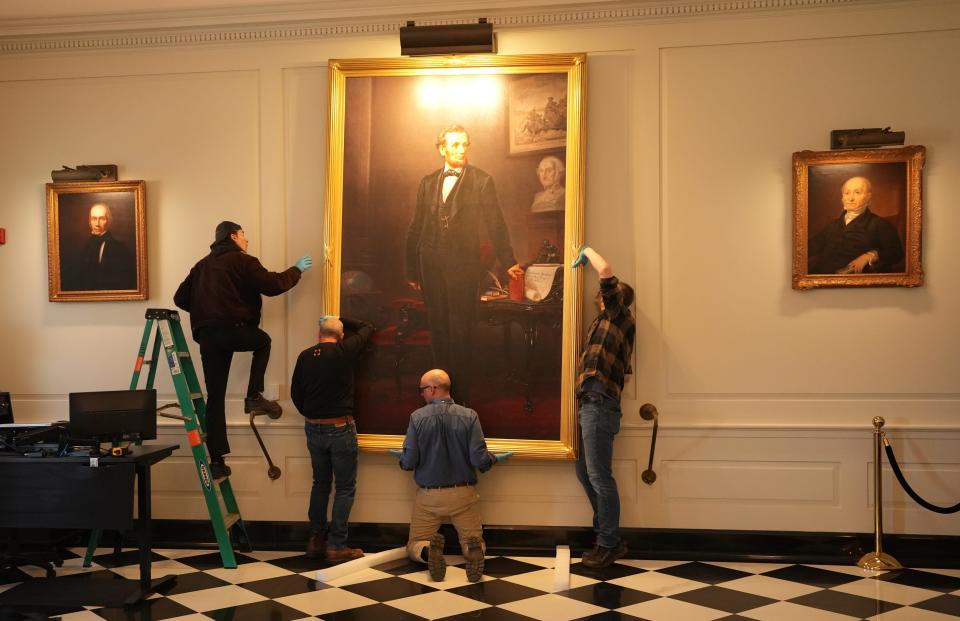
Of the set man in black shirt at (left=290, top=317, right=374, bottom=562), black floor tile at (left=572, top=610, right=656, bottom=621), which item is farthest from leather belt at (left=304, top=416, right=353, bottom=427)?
black floor tile at (left=572, top=610, right=656, bottom=621)

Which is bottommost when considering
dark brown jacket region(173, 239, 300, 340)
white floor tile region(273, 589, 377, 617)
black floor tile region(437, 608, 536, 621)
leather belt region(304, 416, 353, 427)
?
white floor tile region(273, 589, 377, 617)

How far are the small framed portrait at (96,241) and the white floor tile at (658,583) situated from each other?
4.01 meters

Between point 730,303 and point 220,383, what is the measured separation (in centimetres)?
357

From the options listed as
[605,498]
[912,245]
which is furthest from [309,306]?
[912,245]

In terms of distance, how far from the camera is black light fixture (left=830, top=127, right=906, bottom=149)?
5.56m

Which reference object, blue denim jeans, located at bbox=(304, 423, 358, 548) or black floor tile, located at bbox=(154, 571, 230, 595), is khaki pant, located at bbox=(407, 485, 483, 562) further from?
black floor tile, located at bbox=(154, 571, 230, 595)

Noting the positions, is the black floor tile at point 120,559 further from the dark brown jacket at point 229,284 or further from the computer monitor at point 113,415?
the dark brown jacket at point 229,284

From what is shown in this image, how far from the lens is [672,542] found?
579cm

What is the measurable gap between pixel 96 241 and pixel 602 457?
4.05 meters

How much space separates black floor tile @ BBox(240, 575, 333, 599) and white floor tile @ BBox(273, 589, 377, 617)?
72mm

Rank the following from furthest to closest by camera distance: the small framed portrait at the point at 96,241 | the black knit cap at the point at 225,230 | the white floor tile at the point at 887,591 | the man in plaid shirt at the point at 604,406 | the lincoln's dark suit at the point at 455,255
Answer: the small framed portrait at the point at 96,241 < the lincoln's dark suit at the point at 455,255 < the black knit cap at the point at 225,230 < the man in plaid shirt at the point at 604,406 < the white floor tile at the point at 887,591


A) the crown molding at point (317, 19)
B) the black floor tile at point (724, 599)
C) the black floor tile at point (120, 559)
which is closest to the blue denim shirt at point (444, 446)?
the black floor tile at point (724, 599)

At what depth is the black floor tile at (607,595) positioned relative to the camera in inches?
188

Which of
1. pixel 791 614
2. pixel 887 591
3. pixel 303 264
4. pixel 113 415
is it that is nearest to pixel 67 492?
pixel 113 415
